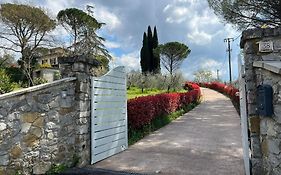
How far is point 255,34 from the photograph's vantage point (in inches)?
167

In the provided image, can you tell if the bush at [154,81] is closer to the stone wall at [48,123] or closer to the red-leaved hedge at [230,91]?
the red-leaved hedge at [230,91]

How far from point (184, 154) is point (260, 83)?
2.93 metres

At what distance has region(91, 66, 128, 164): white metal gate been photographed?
234 inches

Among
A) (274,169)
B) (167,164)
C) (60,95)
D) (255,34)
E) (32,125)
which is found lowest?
(167,164)

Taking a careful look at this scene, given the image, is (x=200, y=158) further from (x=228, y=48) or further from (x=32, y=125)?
(x=228, y=48)

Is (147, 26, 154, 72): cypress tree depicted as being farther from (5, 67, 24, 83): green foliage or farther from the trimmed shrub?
(5, 67, 24, 83): green foliage

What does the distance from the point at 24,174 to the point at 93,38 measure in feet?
91.6

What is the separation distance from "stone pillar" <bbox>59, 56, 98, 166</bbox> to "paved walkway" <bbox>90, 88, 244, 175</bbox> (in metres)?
0.45

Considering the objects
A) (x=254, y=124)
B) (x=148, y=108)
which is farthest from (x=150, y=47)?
(x=254, y=124)

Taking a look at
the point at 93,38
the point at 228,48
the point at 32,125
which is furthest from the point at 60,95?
the point at 228,48

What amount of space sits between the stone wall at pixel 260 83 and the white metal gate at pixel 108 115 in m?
3.08

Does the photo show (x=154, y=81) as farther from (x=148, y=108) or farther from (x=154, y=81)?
(x=148, y=108)

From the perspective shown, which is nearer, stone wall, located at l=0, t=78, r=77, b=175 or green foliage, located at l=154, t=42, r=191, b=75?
stone wall, located at l=0, t=78, r=77, b=175

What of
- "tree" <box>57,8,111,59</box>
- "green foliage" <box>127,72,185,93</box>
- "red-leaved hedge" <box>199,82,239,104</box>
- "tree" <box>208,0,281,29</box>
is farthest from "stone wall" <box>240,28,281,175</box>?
"tree" <box>57,8,111,59</box>
